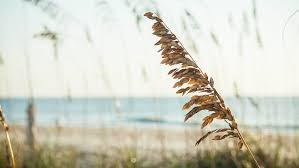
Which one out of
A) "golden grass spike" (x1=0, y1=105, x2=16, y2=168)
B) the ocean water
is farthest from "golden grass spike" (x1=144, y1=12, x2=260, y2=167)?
the ocean water

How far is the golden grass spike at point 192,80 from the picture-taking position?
122 cm

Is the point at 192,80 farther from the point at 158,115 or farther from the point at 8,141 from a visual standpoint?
the point at 158,115

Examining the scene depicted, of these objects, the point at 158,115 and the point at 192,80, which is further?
the point at 158,115

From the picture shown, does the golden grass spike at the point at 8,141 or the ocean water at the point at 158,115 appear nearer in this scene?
the golden grass spike at the point at 8,141

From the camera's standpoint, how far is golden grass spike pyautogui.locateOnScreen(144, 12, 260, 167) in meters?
1.22

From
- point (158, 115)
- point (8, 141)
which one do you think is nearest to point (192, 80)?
point (8, 141)

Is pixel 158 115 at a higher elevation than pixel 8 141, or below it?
below

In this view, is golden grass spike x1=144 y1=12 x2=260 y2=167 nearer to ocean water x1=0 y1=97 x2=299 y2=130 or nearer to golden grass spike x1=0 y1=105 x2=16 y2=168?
golden grass spike x1=0 y1=105 x2=16 y2=168

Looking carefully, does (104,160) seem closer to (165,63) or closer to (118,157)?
(118,157)

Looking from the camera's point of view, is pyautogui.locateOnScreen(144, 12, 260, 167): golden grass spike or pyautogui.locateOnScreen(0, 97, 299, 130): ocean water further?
pyautogui.locateOnScreen(0, 97, 299, 130): ocean water

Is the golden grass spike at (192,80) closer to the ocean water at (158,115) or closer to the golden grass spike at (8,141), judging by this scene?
the golden grass spike at (8,141)

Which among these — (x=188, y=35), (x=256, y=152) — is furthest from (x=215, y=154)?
(x=188, y=35)

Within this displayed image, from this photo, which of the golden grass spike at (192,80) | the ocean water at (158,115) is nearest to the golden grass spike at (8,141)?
the golden grass spike at (192,80)

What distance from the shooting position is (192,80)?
1258 mm
